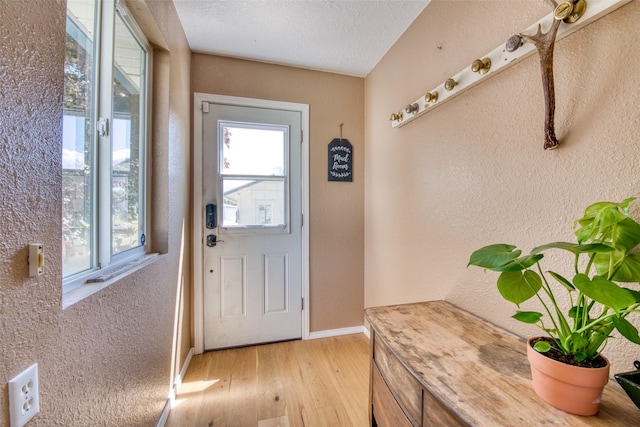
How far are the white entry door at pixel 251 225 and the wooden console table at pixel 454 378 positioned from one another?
4.10ft

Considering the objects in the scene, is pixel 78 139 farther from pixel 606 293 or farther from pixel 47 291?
pixel 606 293

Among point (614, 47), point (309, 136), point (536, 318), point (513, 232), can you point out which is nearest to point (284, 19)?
point (309, 136)

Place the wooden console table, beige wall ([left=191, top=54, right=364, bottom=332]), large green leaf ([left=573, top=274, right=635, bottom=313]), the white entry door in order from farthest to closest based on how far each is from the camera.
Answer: beige wall ([left=191, top=54, right=364, bottom=332]), the white entry door, the wooden console table, large green leaf ([left=573, top=274, right=635, bottom=313])

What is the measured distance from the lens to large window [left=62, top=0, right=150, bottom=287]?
2.91ft

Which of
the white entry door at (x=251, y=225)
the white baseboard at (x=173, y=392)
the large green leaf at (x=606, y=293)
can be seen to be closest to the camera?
the large green leaf at (x=606, y=293)

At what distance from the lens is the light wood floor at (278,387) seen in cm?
150

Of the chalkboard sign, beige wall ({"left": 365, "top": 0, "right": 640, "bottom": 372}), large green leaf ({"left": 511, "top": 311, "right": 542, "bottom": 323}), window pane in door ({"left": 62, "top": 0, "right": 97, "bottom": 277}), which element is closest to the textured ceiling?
beige wall ({"left": 365, "top": 0, "right": 640, "bottom": 372})

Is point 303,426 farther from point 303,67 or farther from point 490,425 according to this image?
point 303,67

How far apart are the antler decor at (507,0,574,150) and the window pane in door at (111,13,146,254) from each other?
1.68 m

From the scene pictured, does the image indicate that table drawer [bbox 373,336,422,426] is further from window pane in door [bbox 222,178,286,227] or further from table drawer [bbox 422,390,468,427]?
window pane in door [bbox 222,178,286,227]

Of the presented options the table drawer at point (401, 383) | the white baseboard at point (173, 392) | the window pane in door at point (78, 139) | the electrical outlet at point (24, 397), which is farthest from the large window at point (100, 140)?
the table drawer at point (401, 383)

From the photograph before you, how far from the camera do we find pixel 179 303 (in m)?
1.78

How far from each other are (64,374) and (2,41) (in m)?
0.80

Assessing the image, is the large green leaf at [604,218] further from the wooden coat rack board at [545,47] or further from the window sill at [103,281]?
the window sill at [103,281]
